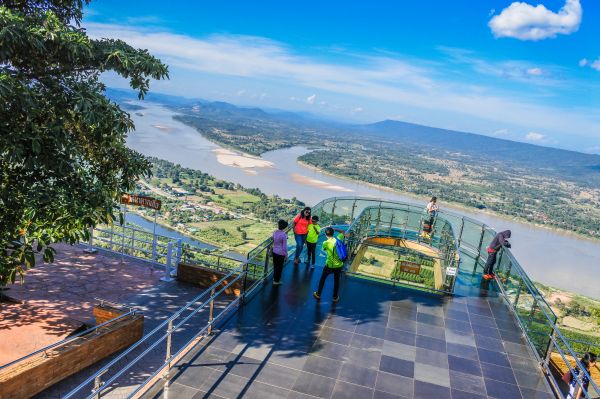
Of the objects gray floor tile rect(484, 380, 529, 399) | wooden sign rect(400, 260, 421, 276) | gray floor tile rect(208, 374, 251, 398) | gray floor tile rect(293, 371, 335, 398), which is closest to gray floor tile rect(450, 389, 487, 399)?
gray floor tile rect(484, 380, 529, 399)

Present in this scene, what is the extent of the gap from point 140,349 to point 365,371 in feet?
10.9

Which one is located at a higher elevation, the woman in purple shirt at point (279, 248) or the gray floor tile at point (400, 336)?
the woman in purple shirt at point (279, 248)

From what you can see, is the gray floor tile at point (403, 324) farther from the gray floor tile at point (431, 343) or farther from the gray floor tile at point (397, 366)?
the gray floor tile at point (397, 366)

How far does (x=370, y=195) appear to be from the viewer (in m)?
→ 74.0

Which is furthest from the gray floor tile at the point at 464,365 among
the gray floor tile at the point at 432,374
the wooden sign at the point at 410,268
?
the wooden sign at the point at 410,268

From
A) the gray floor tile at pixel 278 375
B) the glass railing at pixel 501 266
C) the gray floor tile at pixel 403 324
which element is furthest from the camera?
the gray floor tile at pixel 403 324

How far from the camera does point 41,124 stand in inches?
232

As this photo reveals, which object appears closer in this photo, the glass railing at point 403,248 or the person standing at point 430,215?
the glass railing at point 403,248

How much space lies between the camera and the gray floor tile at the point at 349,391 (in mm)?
5023

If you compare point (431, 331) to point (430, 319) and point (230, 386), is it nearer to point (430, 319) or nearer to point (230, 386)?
point (430, 319)

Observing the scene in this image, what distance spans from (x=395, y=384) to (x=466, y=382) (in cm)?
93

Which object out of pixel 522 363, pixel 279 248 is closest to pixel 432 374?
pixel 522 363

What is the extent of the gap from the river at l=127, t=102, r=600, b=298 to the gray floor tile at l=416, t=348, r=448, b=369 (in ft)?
146

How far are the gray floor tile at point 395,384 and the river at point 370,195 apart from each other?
4549 cm
